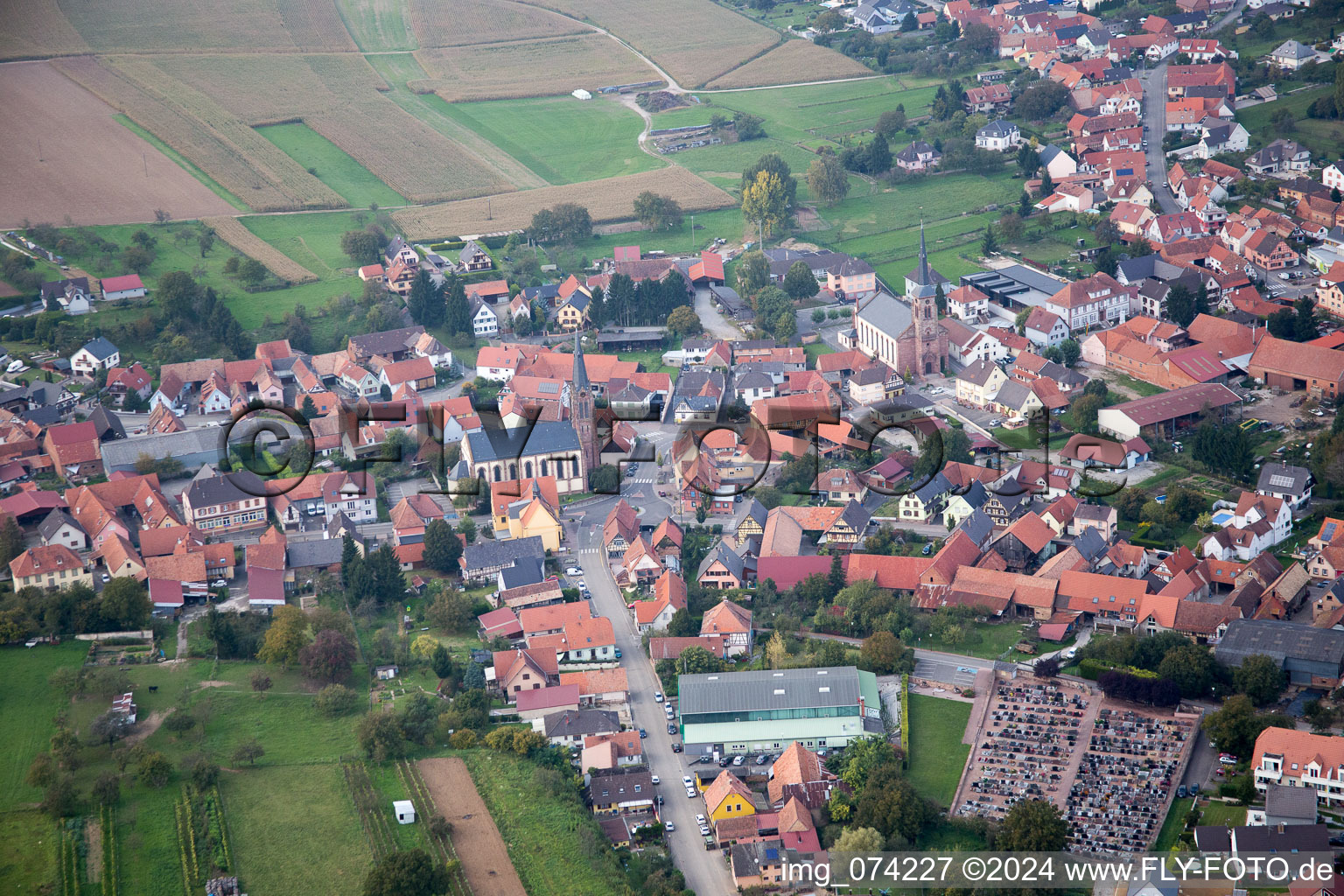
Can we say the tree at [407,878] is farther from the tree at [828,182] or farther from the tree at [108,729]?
the tree at [828,182]

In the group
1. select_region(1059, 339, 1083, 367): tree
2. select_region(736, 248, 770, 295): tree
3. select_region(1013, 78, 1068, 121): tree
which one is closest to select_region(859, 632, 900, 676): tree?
select_region(1059, 339, 1083, 367): tree

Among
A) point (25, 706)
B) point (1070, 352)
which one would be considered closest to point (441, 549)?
point (25, 706)

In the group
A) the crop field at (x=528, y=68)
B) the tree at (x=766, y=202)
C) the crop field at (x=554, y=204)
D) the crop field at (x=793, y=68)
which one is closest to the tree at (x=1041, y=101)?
the crop field at (x=793, y=68)

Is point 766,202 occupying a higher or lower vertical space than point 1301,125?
lower

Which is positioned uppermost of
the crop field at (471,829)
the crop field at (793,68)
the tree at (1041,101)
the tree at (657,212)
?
the crop field at (793,68)

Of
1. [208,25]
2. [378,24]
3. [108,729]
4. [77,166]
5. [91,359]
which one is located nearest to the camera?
[108,729]

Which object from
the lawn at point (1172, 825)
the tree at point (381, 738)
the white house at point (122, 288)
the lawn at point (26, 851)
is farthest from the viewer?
the white house at point (122, 288)

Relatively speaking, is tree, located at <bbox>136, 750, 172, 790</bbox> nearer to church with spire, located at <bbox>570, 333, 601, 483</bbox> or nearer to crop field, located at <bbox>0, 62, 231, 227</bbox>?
church with spire, located at <bbox>570, 333, 601, 483</bbox>

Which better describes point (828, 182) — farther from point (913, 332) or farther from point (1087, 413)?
point (1087, 413)
